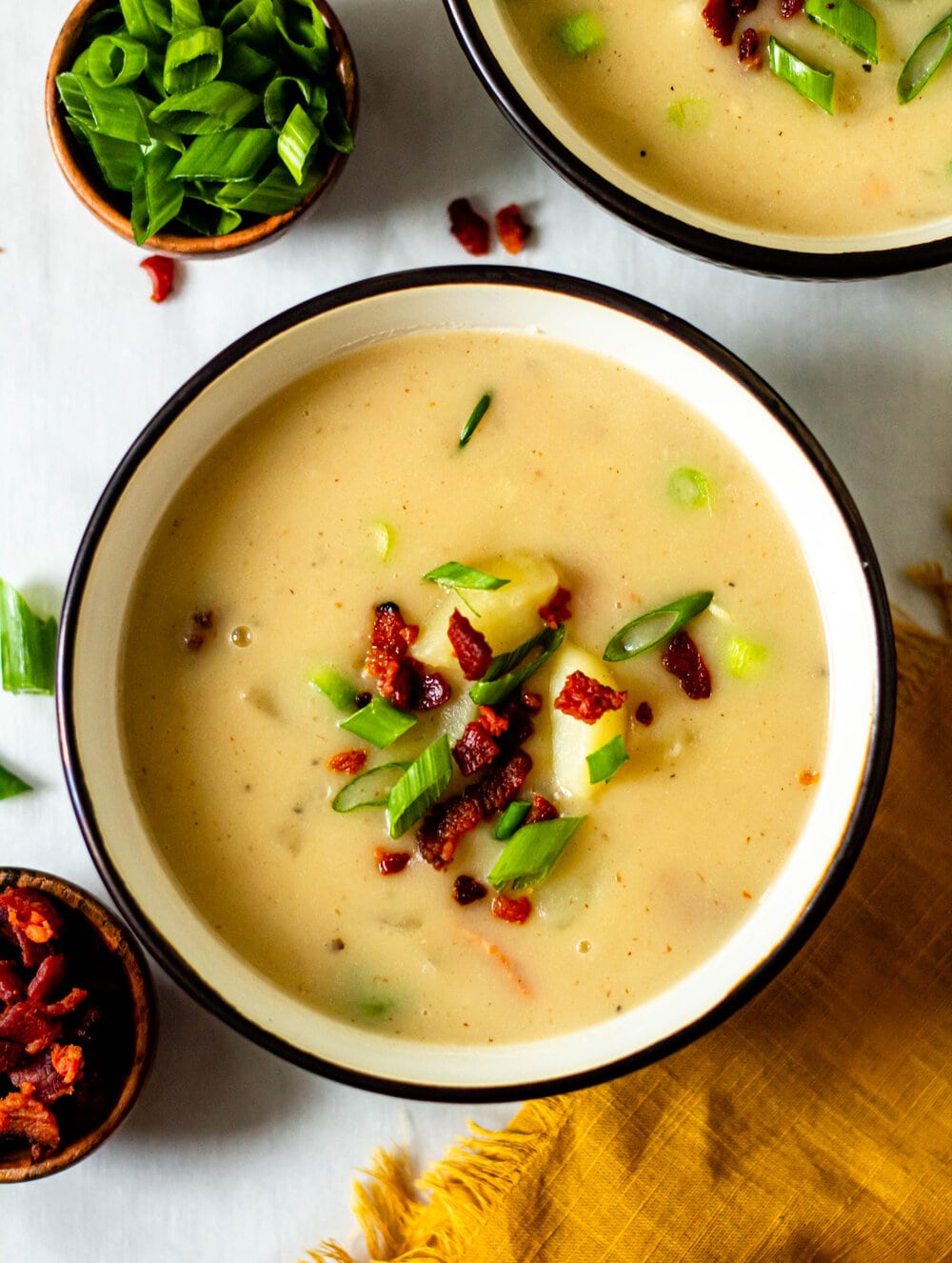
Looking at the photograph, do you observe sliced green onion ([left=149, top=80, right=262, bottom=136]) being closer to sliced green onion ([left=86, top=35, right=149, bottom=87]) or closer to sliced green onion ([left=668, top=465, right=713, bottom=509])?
sliced green onion ([left=86, top=35, right=149, bottom=87])

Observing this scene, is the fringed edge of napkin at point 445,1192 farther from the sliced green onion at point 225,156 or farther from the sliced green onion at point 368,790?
the sliced green onion at point 225,156

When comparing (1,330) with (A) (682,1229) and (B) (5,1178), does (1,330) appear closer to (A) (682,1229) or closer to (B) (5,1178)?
(B) (5,1178)

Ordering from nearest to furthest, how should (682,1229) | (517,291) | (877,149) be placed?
(517,291)
(877,149)
(682,1229)

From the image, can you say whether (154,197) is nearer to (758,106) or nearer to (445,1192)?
(758,106)

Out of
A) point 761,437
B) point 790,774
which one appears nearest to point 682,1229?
point 790,774

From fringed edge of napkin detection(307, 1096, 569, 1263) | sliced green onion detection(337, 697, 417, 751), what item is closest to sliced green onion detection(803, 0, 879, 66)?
sliced green onion detection(337, 697, 417, 751)

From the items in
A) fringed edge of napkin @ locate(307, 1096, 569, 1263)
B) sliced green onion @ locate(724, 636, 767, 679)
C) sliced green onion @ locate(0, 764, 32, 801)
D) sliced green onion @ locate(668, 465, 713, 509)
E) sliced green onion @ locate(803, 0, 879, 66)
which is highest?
sliced green onion @ locate(803, 0, 879, 66)

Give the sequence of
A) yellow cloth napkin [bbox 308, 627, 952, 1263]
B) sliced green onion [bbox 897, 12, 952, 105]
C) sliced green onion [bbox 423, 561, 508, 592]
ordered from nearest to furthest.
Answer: sliced green onion [bbox 423, 561, 508, 592] < sliced green onion [bbox 897, 12, 952, 105] < yellow cloth napkin [bbox 308, 627, 952, 1263]

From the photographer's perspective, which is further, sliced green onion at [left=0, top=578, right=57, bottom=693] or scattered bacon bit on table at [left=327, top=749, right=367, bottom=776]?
sliced green onion at [left=0, top=578, right=57, bottom=693]
